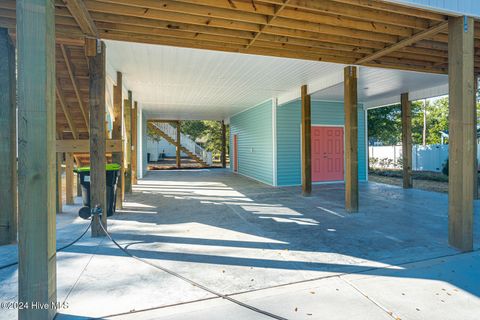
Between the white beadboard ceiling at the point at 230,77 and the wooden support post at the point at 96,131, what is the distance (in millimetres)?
636

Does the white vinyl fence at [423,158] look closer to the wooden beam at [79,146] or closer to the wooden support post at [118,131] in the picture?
the wooden support post at [118,131]

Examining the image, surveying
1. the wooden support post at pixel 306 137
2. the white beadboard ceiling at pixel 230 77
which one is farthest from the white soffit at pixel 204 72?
the wooden support post at pixel 306 137

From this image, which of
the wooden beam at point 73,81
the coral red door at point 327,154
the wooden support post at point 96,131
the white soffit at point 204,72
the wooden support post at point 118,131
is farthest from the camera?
the coral red door at point 327,154

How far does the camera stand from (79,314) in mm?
2088

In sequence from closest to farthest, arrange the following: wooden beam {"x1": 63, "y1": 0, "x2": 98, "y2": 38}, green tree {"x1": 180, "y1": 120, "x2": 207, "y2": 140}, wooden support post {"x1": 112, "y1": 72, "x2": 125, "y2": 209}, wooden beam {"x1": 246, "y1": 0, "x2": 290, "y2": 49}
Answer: wooden beam {"x1": 63, "y1": 0, "x2": 98, "y2": 38} → wooden beam {"x1": 246, "y1": 0, "x2": 290, "y2": 49} → wooden support post {"x1": 112, "y1": 72, "x2": 125, "y2": 209} → green tree {"x1": 180, "y1": 120, "x2": 207, "y2": 140}

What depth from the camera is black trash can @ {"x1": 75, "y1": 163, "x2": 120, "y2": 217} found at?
5.06m

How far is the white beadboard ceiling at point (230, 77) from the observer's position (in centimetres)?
516

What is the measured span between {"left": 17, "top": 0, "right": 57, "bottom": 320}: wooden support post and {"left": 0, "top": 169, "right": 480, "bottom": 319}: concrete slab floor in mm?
383

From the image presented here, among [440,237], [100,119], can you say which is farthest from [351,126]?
[100,119]

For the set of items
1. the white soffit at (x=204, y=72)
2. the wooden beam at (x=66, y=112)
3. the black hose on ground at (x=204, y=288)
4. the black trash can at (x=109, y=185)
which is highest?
the white soffit at (x=204, y=72)

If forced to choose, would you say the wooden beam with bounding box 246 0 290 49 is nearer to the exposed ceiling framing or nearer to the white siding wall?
the exposed ceiling framing

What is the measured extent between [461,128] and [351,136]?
1977 mm

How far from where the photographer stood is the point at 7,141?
3543 millimetres

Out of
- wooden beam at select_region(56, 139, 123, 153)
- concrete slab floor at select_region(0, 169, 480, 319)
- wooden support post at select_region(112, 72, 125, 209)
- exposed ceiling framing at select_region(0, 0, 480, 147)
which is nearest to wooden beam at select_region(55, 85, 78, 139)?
exposed ceiling framing at select_region(0, 0, 480, 147)
